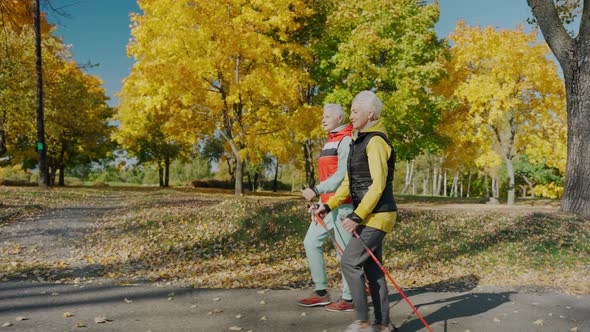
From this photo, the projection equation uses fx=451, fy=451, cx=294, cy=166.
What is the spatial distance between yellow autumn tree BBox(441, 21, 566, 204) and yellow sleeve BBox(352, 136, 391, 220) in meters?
19.1

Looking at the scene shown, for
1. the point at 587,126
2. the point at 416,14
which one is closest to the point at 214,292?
the point at 587,126

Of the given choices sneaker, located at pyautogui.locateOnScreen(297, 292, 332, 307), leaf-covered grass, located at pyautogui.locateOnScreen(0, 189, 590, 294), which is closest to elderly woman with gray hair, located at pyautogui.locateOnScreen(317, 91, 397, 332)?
sneaker, located at pyautogui.locateOnScreen(297, 292, 332, 307)

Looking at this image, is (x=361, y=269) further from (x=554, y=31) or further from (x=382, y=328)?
(x=554, y=31)

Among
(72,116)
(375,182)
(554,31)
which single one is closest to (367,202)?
(375,182)

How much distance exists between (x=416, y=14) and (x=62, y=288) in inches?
787

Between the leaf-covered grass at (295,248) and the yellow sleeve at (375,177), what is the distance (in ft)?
10.4

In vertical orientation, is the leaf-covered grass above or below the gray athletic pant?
below

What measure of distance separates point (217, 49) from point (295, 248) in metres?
9.78

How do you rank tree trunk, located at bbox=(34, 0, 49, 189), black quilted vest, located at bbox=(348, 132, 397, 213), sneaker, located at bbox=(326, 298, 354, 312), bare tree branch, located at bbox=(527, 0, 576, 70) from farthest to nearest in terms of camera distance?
1. tree trunk, located at bbox=(34, 0, 49, 189)
2. bare tree branch, located at bbox=(527, 0, 576, 70)
3. sneaker, located at bbox=(326, 298, 354, 312)
4. black quilted vest, located at bbox=(348, 132, 397, 213)

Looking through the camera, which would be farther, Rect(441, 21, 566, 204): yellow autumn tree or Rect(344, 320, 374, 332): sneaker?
Rect(441, 21, 566, 204): yellow autumn tree

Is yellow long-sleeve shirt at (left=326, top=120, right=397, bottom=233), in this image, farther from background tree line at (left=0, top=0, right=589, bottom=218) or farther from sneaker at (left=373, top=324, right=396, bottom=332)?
background tree line at (left=0, top=0, right=589, bottom=218)

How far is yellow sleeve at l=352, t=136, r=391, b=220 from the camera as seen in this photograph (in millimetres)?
3596

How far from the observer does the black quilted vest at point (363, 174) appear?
3750 mm

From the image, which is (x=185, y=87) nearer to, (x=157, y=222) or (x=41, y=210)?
(x=41, y=210)
